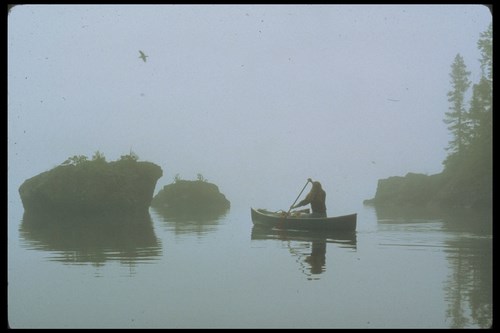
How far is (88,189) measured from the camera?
47.9 m

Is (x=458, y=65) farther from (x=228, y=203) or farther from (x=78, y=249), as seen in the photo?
(x=78, y=249)

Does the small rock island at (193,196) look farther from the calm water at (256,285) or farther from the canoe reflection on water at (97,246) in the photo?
the calm water at (256,285)

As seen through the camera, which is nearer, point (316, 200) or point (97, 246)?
point (97, 246)

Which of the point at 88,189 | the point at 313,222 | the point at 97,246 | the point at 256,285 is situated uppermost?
the point at 88,189

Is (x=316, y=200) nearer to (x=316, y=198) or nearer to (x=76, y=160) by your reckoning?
(x=316, y=198)

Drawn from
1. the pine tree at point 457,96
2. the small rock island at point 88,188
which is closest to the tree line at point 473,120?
the pine tree at point 457,96

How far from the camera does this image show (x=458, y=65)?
218 feet

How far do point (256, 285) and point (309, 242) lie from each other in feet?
27.5

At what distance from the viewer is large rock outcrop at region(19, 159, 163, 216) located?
46.7 m

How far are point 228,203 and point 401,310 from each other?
6144 cm

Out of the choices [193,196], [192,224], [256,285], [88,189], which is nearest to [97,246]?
[256,285]

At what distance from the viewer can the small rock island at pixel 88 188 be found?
46750 millimetres
